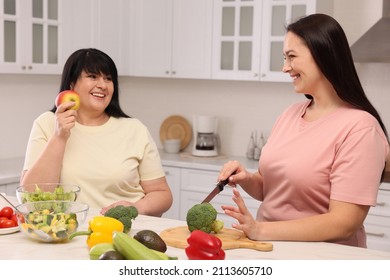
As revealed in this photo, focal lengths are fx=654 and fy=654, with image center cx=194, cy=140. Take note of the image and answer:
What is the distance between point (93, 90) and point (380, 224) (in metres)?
2.03

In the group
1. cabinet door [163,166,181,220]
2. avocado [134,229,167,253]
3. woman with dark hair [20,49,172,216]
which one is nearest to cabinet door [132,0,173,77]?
cabinet door [163,166,181,220]

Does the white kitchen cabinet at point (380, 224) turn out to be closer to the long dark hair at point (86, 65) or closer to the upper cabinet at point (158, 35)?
the upper cabinet at point (158, 35)

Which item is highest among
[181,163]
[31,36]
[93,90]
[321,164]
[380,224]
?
[31,36]

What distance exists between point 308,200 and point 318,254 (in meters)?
A: 0.32

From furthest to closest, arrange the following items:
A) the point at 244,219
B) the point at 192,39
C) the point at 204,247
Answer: the point at 192,39, the point at 244,219, the point at 204,247

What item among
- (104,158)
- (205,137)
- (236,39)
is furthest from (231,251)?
(205,137)

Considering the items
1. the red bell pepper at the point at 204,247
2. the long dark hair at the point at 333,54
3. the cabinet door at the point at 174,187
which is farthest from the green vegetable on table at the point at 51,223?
the cabinet door at the point at 174,187

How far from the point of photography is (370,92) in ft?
14.5

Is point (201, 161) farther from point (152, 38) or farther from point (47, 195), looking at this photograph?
point (47, 195)

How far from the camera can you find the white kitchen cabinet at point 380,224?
3.88 meters

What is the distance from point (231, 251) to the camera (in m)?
1.93

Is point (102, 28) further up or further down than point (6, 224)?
further up

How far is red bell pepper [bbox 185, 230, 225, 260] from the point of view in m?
1.73

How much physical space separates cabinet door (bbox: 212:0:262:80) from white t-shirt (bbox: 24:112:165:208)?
1.70 metres
